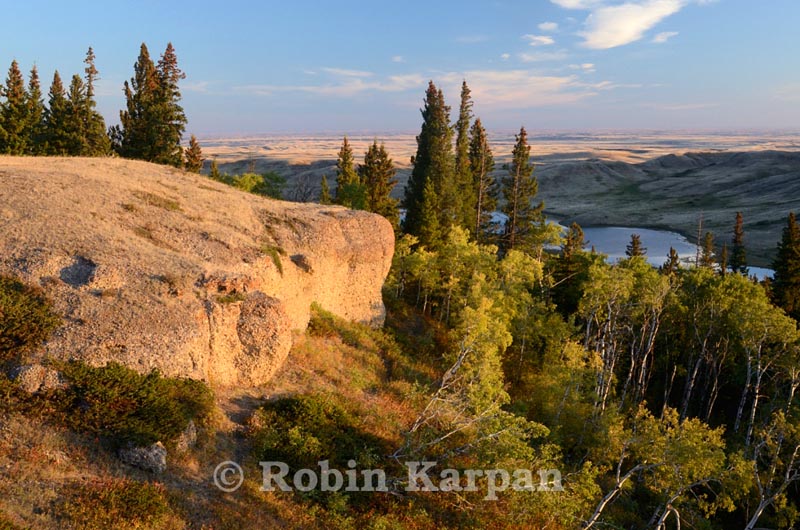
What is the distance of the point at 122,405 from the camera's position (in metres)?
16.0

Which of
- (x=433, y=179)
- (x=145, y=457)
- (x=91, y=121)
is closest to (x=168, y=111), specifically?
(x=91, y=121)

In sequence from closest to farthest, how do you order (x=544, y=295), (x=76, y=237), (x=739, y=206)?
(x=76, y=237) < (x=544, y=295) < (x=739, y=206)

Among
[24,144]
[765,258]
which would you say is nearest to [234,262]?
[24,144]

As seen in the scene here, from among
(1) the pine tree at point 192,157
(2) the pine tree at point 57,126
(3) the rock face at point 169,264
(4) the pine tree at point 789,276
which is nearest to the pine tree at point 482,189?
(4) the pine tree at point 789,276

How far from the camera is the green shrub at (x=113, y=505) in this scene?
1225 cm

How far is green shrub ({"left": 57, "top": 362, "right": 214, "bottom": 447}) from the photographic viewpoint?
15.3 m

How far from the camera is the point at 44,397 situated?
15305 mm

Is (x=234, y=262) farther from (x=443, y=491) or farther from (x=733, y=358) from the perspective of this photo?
(x=733, y=358)

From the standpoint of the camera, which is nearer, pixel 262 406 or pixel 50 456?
pixel 50 456

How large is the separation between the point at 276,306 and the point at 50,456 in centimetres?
1088

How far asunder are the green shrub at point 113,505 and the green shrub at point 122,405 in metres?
1.74

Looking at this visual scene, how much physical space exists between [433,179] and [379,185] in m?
6.91

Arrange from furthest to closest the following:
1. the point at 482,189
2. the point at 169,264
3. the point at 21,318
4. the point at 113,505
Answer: the point at 482,189 → the point at 169,264 → the point at 21,318 → the point at 113,505

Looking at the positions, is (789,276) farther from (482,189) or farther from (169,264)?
(169,264)
